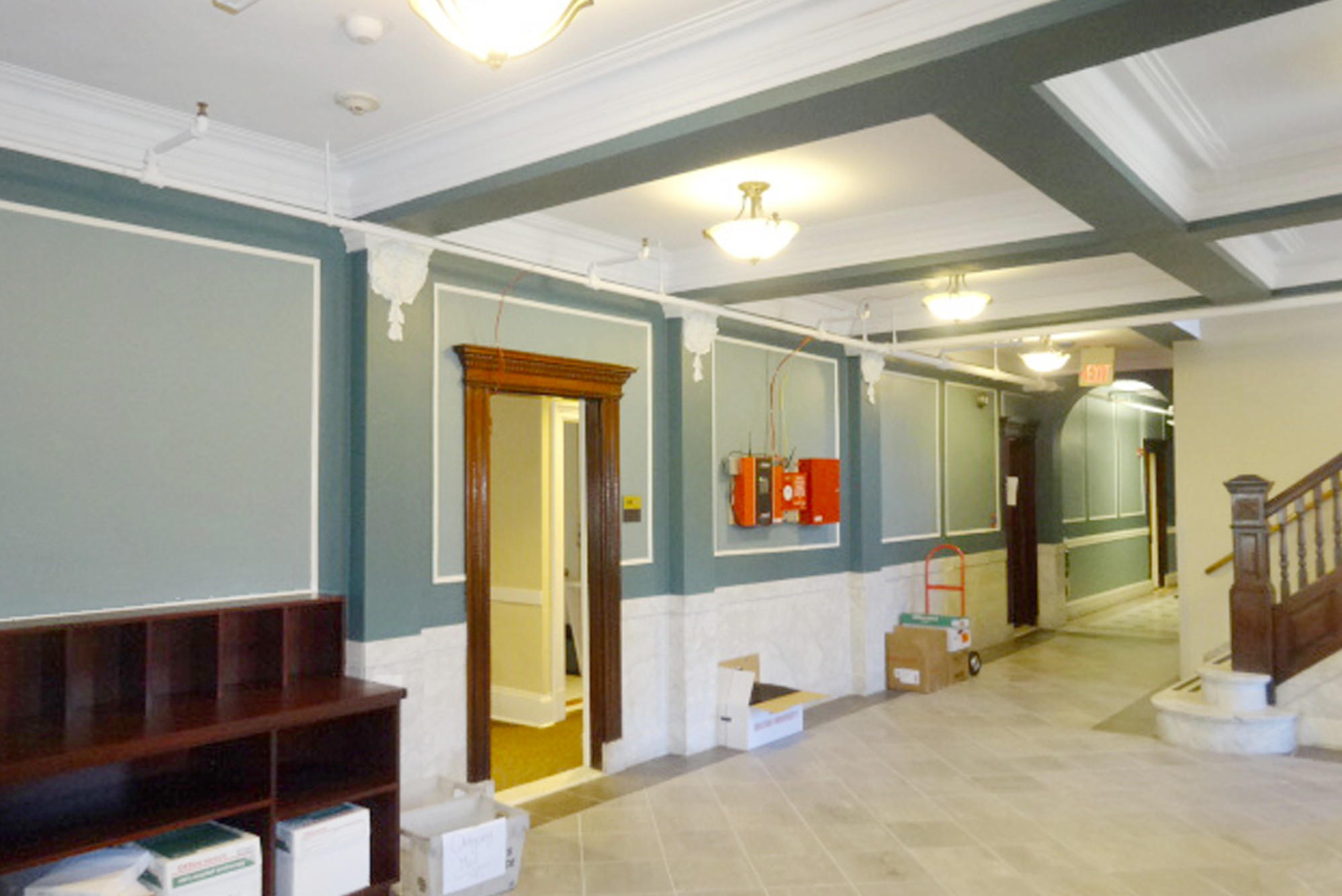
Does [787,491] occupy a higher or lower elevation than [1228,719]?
higher

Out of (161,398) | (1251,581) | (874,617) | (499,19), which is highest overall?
(499,19)

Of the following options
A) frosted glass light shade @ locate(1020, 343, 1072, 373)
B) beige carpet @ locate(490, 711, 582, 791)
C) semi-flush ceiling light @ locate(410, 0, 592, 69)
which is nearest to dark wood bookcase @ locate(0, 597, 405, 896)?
beige carpet @ locate(490, 711, 582, 791)

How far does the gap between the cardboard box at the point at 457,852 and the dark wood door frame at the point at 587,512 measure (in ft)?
2.28

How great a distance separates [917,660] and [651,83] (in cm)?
606

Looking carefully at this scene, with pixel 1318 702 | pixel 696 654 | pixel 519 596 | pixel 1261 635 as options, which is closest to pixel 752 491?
pixel 696 654

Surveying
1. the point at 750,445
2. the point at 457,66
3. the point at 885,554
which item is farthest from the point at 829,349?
the point at 457,66

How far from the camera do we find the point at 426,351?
4801mm

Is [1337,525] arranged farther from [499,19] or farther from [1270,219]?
[499,19]

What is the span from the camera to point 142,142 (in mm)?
3879

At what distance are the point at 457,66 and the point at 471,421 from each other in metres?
2.05

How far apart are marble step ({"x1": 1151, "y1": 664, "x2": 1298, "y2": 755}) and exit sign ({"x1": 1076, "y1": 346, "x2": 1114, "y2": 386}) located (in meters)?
2.55

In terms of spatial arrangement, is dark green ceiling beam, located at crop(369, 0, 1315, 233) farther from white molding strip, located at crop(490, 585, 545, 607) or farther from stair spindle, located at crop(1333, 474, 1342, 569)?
stair spindle, located at crop(1333, 474, 1342, 569)

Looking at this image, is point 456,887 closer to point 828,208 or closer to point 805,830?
point 805,830

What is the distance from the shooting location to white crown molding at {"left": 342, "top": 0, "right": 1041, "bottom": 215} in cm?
283
